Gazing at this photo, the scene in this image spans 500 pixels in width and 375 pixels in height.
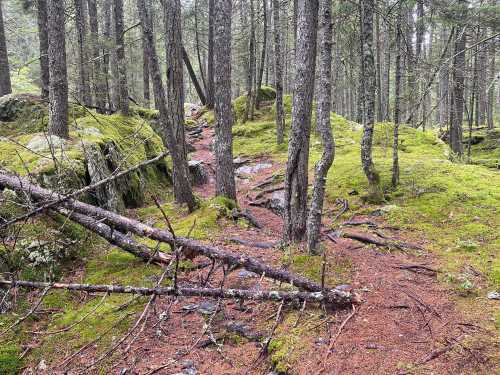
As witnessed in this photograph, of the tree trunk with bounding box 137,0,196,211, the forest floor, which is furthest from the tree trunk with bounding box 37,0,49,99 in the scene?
the forest floor

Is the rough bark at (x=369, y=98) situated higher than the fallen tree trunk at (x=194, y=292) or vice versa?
the rough bark at (x=369, y=98)

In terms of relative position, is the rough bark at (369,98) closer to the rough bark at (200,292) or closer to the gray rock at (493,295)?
the gray rock at (493,295)

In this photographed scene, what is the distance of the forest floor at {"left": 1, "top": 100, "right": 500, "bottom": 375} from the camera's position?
3549mm

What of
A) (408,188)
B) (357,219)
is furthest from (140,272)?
(408,188)

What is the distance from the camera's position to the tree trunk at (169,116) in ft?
23.5

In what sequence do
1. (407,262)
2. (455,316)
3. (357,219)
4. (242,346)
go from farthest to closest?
(357,219) → (407,262) → (455,316) → (242,346)

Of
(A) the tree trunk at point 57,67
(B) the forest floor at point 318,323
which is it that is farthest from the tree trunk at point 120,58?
(B) the forest floor at point 318,323

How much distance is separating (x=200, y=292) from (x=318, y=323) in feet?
4.02

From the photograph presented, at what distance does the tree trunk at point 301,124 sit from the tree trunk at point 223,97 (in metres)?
2.64

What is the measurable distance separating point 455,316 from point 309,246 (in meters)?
1.89

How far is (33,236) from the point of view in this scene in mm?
5398

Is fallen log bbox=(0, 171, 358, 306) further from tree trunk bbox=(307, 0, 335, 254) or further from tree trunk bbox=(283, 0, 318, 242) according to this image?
tree trunk bbox=(283, 0, 318, 242)

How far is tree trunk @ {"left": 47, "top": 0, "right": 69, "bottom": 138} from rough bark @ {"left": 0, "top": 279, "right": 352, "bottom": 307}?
5363mm

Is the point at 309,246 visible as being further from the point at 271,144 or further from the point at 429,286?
the point at 271,144
